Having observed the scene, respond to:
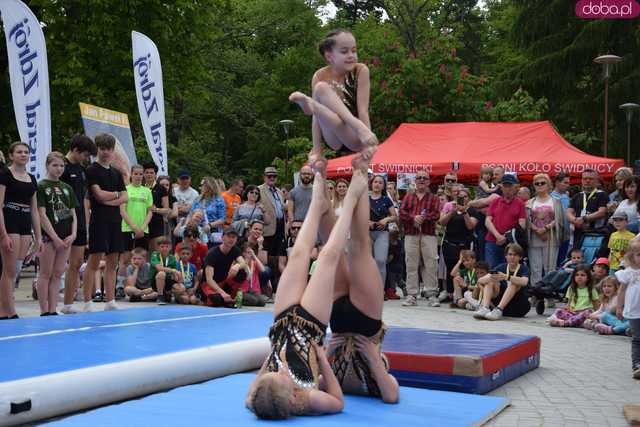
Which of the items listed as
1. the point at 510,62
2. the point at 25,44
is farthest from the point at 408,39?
the point at 25,44

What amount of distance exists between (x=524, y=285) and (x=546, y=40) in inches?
730

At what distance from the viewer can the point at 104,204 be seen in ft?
26.5

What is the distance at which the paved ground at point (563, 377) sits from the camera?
4.57 meters

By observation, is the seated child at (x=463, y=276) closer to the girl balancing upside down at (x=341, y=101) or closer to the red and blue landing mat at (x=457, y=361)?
the red and blue landing mat at (x=457, y=361)

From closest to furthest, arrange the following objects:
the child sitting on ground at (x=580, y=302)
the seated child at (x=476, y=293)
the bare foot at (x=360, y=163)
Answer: the bare foot at (x=360, y=163)
the child sitting on ground at (x=580, y=302)
the seated child at (x=476, y=293)

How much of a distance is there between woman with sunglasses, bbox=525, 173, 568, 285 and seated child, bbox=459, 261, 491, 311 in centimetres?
72

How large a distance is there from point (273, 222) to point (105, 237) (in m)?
4.45

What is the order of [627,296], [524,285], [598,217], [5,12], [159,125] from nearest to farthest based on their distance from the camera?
[627,296], [524,285], [598,217], [5,12], [159,125]

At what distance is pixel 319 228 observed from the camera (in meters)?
4.39

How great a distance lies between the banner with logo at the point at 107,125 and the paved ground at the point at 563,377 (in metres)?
3.68

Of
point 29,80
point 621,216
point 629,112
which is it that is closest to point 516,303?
point 621,216

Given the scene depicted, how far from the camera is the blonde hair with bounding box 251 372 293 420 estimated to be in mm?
3520

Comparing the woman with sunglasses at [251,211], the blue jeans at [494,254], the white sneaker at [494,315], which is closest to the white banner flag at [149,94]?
the woman with sunglasses at [251,211]

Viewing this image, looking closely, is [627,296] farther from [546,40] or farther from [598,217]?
[546,40]
